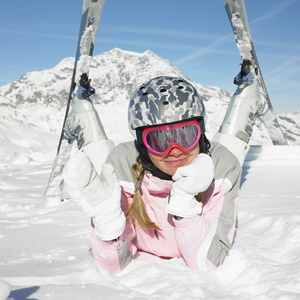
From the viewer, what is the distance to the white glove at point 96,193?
1.31m

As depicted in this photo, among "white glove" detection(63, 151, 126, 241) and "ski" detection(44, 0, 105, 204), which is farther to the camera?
"ski" detection(44, 0, 105, 204)

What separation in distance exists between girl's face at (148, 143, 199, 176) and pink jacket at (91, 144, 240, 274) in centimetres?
8

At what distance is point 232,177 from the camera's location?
1.76 metres

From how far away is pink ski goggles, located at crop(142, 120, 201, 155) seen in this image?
162 cm

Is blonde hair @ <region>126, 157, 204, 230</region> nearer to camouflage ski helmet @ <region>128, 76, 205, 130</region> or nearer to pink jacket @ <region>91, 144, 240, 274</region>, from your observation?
pink jacket @ <region>91, 144, 240, 274</region>

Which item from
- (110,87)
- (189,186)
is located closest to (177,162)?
(189,186)

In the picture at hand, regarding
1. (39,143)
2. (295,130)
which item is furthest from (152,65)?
(39,143)

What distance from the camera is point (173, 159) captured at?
5.41ft

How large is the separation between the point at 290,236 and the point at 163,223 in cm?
86

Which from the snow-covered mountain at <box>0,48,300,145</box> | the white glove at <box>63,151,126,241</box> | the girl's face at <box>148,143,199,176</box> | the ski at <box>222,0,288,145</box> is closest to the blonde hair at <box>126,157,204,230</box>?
the girl's face at <box>148,143,199,176</box>

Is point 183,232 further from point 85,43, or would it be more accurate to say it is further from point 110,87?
point 110,87

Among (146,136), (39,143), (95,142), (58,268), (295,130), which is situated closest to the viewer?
(58,268)

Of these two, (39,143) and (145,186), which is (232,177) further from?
(39,143)

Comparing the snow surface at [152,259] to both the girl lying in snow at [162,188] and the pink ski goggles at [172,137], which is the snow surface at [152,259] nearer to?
the girl lying in snow at [162,188]
